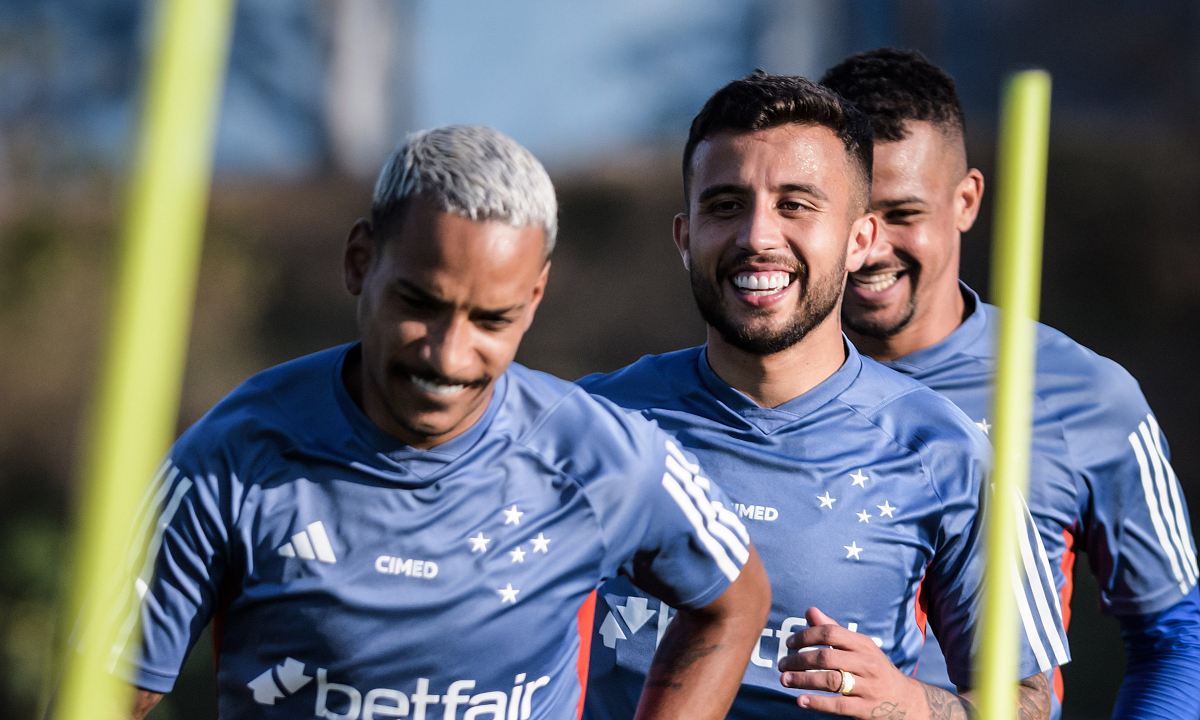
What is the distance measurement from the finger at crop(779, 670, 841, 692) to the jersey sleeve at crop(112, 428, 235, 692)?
97 centimetres

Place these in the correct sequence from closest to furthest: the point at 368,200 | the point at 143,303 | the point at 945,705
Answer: the point at 143,303, the point at 945,705, the point at 368,200

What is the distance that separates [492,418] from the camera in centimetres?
210

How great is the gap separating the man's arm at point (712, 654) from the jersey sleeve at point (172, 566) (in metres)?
0.84

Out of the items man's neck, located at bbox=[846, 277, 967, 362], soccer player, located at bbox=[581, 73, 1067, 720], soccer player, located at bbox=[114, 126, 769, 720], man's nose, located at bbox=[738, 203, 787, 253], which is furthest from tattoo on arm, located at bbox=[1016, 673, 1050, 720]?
man's nose, located at bbox=[738, 203, 787, 253]

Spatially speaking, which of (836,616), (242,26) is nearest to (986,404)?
(836,616)

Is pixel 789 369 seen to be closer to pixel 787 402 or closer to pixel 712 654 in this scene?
pixel 787 402

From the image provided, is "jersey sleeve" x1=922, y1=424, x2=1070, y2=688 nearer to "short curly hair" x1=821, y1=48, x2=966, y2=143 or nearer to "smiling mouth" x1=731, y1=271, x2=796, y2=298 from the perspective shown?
"smiling mouth" x1=731, y1=271, x2=796, y2=298

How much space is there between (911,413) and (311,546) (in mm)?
1282

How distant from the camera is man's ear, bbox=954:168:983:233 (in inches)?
117

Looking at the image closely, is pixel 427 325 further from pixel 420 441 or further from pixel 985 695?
pixel 985 695

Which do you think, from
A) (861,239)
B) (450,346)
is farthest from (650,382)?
(450,346)

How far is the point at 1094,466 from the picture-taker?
Answer: 2.81m

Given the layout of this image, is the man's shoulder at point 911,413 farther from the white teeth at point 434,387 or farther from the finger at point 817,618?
the white teeth at point 434,387

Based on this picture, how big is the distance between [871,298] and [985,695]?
1691 mm
